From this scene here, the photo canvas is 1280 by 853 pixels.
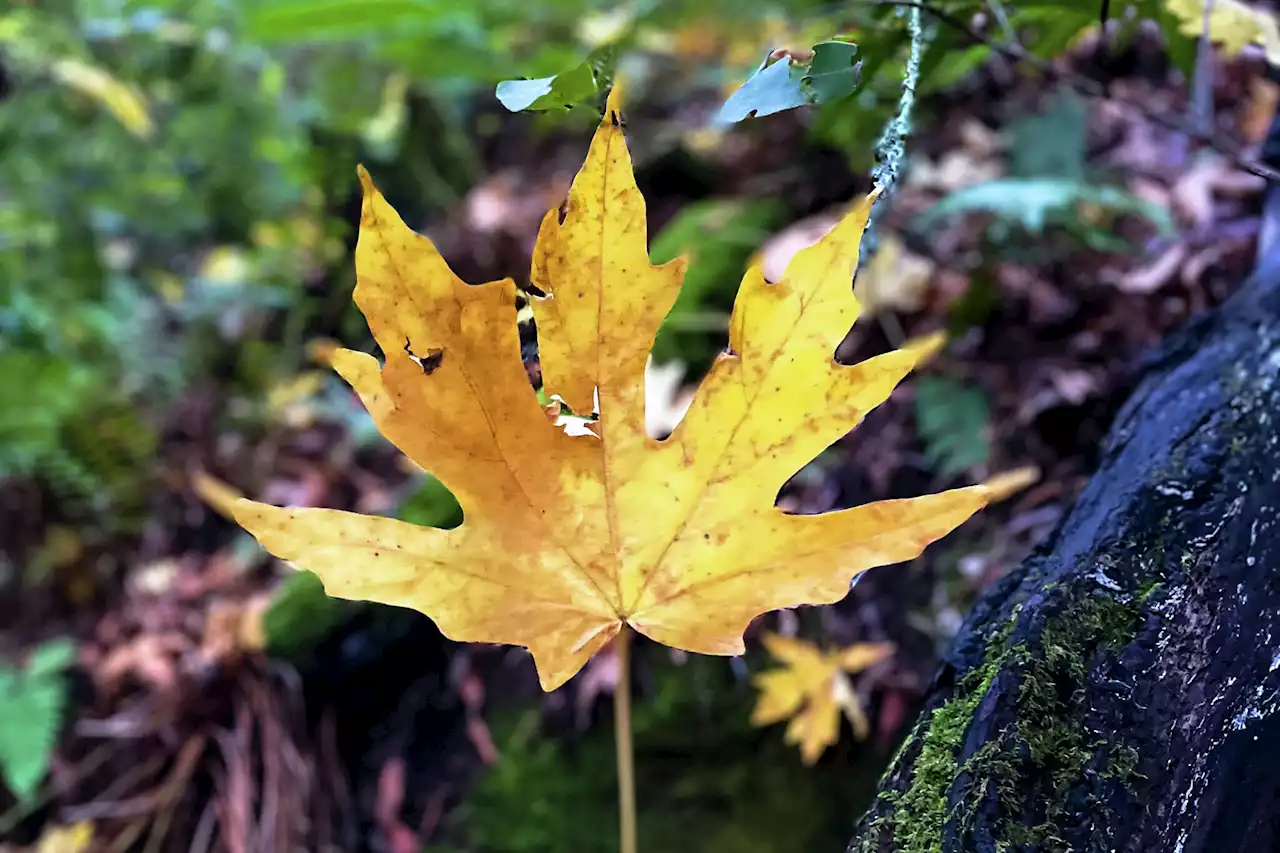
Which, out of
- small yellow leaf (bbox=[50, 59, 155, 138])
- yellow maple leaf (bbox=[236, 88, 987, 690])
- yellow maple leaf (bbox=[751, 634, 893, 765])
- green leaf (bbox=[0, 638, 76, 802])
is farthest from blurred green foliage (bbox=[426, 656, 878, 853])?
small yellow leaf (bbox=[50, 59, 155, 138])

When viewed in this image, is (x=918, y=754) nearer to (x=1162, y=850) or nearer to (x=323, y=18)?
(x=1162, y=850)

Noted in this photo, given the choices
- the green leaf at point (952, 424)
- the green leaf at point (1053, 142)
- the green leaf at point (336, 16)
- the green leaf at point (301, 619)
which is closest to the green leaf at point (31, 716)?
the green leaf at point (301, 619)

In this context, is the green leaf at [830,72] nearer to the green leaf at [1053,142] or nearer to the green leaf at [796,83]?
the green leaf at [796,83]

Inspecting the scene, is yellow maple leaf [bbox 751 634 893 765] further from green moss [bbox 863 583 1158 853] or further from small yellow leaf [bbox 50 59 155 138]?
small yellow leaf [bbox 50 59 155 138]

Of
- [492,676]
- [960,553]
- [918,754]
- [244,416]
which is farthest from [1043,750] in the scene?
[244,416]

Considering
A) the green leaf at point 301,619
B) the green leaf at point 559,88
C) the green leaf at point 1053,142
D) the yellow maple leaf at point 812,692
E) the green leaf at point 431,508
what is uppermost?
the green leaf at point 559,88

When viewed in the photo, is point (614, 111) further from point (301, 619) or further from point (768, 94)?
point (301, 619)
